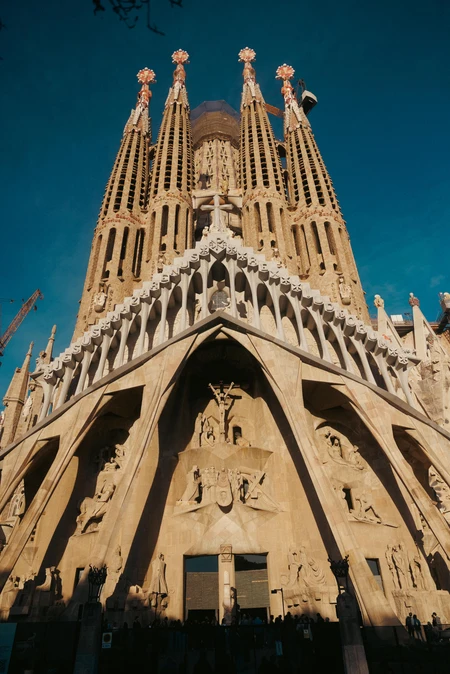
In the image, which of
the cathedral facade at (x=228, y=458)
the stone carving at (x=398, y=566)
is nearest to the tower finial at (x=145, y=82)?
the cathedral facade at (x=228, y=458)

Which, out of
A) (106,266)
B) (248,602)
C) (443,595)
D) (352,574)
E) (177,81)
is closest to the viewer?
(352,574)

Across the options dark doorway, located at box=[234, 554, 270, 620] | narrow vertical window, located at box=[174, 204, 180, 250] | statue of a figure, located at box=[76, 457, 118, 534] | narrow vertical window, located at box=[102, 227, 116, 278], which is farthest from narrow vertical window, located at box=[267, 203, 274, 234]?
dark doorway, located at box=[234, 554, 270, 620]

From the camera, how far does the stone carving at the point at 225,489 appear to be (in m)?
15.0

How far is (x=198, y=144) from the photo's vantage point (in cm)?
3878

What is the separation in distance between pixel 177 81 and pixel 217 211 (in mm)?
23308

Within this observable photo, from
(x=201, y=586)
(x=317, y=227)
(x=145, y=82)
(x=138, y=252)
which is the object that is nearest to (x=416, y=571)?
(x=201, y=586)

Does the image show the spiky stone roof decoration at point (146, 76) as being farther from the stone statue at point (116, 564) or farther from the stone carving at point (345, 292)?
the stone statue at point (116, 564)

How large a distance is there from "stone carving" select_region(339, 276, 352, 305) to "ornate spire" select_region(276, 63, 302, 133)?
1633 cm

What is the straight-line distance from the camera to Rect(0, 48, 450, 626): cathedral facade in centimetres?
1255

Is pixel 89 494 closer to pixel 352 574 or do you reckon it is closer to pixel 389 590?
pixel 352 574

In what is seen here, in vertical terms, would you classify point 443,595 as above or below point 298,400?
below

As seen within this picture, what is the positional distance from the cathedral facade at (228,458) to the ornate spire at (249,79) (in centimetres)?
1996

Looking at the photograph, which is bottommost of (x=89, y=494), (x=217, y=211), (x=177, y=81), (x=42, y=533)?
(x=42, y=533)

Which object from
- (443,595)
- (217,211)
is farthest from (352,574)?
(217,211)
